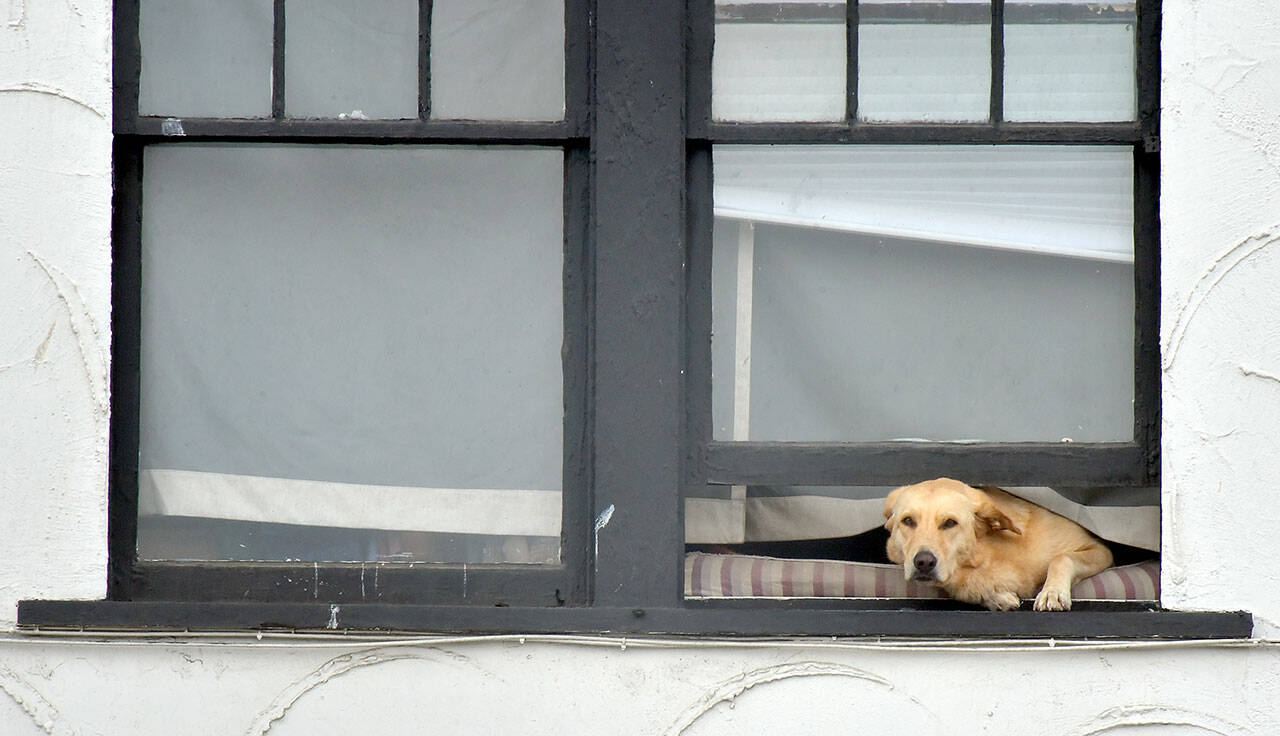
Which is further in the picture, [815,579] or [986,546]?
[815,579]

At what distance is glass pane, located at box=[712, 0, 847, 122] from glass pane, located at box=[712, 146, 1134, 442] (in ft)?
0.39

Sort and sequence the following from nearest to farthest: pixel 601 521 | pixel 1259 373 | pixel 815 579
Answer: pixel 1259 373 → pixel 601 521 → pixel 815 579

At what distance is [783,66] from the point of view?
11.1 feet

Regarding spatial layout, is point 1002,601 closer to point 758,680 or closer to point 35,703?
point 758,680

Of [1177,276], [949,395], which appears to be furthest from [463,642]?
[1177,276]

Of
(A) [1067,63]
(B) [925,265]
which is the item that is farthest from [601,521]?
(A) [1067,63]

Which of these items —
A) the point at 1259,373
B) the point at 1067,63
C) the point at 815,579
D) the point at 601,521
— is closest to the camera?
the point at 1259,373

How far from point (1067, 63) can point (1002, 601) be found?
5.03 ft

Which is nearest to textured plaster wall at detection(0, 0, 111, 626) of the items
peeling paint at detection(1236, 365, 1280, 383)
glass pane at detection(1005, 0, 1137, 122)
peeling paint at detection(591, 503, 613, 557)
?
peeling paint at detection(591, 503, 613, 557)

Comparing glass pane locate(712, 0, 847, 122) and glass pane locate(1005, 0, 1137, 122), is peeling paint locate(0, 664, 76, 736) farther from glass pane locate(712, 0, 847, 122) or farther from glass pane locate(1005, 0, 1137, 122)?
glass pane locate(1005, 0, 1137, 122)

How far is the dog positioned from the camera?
3.21 metres

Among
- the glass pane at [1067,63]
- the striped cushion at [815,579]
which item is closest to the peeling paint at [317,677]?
the striped cushion at [815,579]

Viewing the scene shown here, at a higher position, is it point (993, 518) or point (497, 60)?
point (497, 60)

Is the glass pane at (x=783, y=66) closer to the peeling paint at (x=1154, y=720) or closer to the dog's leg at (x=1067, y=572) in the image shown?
the dog's leg at (x=1067, y=572)
